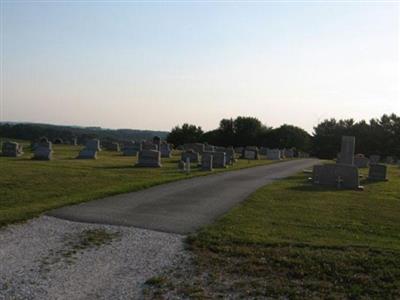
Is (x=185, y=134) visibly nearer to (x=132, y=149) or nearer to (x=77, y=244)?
(x=132, y=149)

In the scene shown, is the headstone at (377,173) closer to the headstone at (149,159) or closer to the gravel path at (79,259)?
the headstone at (149,159)

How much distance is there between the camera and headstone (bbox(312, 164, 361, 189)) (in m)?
21.8

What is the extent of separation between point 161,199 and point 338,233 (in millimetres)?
5526

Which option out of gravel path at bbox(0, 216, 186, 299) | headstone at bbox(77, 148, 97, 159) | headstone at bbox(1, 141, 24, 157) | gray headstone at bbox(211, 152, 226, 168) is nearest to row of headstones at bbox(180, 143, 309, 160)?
gray headstone at bbox(211, 152, 226, 168)

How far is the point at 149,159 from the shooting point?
28469 millimetres

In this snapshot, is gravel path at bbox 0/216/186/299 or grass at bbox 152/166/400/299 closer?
gravel path at bbox 0/216/186/299

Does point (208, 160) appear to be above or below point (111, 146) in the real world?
→ below

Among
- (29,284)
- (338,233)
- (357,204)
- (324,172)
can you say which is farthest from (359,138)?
(29,284)

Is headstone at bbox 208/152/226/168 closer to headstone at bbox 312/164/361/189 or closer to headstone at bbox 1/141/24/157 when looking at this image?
headstone at bbox 312/164/361/189

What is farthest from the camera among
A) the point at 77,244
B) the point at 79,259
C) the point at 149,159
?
the point at 149,159

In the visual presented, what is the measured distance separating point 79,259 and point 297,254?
3585 millimetres

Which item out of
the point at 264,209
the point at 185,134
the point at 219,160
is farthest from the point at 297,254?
the point at 185,134

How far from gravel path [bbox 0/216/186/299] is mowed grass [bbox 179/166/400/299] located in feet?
2.18

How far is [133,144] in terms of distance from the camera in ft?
140
